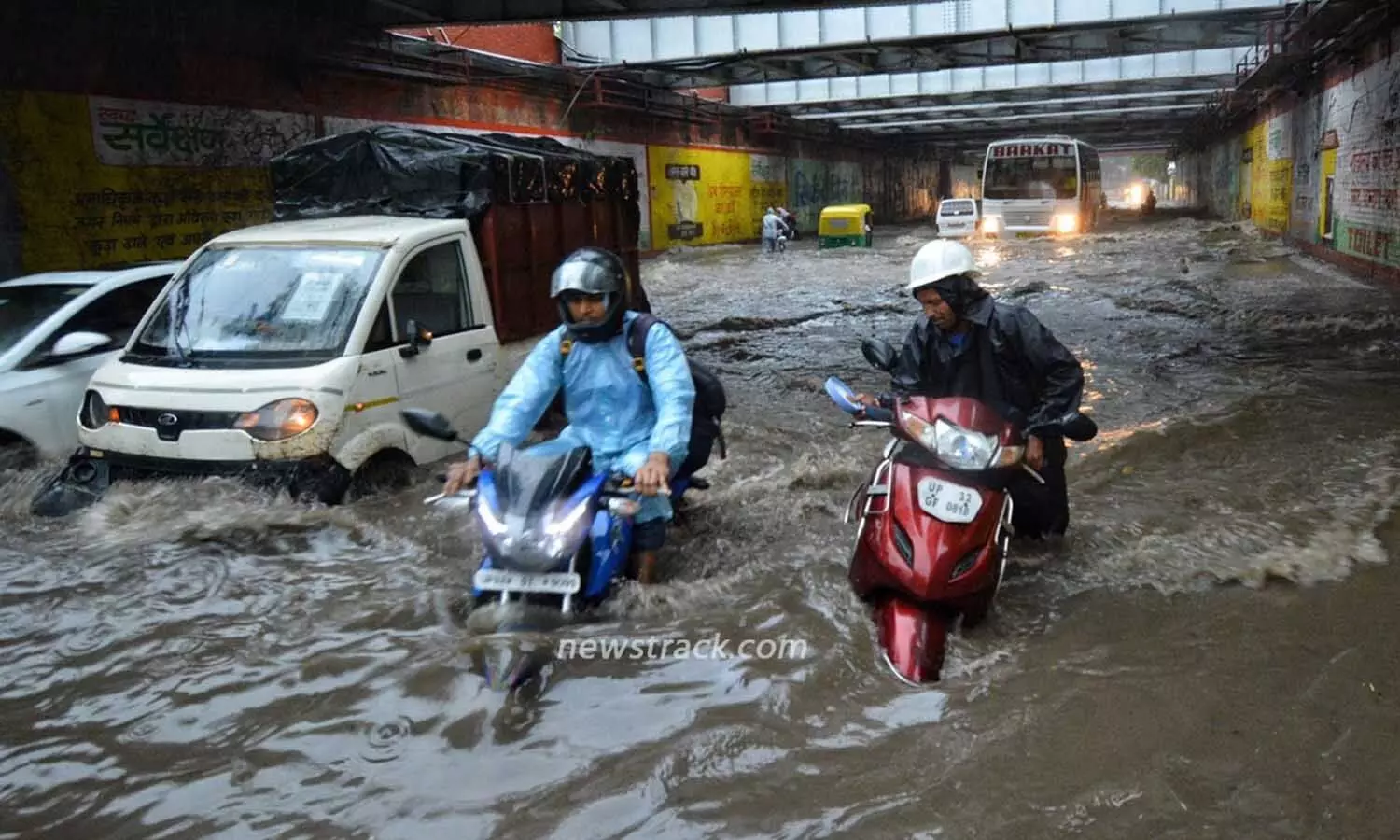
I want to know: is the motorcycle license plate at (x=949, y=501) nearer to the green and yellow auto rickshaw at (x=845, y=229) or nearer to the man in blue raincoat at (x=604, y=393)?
the man in blue raincoat at (x=604, y=393)

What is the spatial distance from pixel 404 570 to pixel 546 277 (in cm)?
355

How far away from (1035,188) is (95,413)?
28012 mm

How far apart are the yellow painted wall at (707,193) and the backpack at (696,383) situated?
82.4 feet

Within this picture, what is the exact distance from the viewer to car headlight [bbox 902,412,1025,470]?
3592 mm

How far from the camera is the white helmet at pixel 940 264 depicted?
4.00m

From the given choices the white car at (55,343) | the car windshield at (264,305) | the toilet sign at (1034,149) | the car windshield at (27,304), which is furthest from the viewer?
the toilet sign at (1034,149)

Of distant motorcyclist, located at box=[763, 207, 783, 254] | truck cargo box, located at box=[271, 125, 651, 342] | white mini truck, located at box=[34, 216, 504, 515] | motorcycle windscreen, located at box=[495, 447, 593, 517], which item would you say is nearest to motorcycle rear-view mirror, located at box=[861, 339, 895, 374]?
motorcycle windscreen, located at box=[495, 447, 593, 517]

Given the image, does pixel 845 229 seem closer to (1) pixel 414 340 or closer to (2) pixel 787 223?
(2) pixel 787 223

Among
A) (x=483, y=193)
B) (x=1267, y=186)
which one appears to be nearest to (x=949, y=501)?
(x=483, y=193)

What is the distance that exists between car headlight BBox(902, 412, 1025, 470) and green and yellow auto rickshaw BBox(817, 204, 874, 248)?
28277mm

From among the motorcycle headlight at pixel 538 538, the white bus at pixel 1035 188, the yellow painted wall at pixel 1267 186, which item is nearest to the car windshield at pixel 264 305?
the motorcycle headlight at pixel 538 538

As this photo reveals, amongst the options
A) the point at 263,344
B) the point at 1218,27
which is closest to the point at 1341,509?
the point at 263,344

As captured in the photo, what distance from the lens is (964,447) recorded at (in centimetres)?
361

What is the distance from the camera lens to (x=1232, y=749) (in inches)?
127
